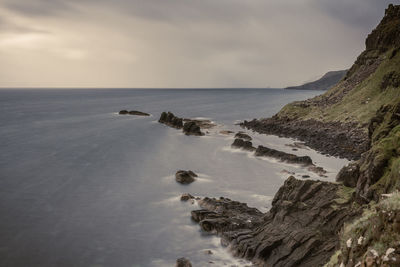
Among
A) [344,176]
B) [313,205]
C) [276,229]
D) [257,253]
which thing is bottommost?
[257,253]

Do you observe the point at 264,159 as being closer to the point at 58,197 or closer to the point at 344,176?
the point at 344,176

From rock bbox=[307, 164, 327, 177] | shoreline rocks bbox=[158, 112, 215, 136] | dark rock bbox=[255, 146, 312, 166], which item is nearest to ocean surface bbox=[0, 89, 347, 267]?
rock bbox=[307, 164, 327, 177]

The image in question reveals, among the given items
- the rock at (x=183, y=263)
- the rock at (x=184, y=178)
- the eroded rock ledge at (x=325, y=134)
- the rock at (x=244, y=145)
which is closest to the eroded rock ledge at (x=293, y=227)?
the rock at (x=183, y=263)

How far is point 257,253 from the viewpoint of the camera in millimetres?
21438

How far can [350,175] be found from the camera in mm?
21578

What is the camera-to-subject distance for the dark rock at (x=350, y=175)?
21.3 m

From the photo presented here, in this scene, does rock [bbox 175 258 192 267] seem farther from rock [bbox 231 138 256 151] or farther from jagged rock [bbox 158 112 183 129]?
jagged rock [bbox 158 112 183 129]

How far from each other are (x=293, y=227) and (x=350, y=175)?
583 centimetres

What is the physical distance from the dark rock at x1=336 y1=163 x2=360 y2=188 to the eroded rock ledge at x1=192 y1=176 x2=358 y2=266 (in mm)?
635

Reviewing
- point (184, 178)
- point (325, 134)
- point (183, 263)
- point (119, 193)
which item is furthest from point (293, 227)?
point (325, 134)

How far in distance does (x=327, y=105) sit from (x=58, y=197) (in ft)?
260

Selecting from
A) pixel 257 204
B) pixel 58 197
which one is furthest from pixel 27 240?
pixel 257 204

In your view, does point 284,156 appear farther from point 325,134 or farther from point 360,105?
point 360,105

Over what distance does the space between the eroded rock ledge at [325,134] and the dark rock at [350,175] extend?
24.2 metres
